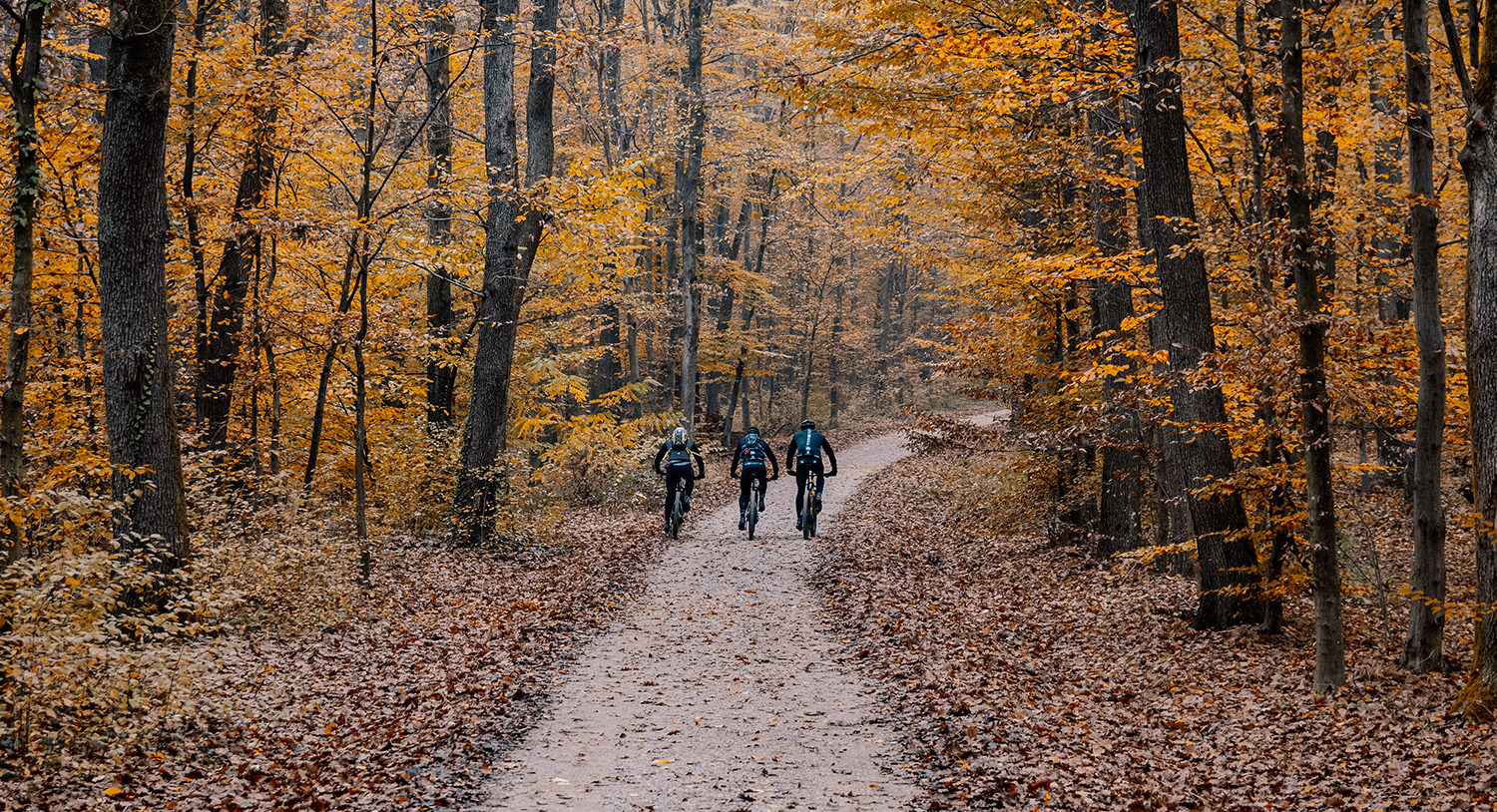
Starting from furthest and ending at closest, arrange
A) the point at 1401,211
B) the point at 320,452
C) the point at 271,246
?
the point at 320,452 → the point at 271,246 → the point at 1401,211

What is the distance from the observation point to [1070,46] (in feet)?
28.5

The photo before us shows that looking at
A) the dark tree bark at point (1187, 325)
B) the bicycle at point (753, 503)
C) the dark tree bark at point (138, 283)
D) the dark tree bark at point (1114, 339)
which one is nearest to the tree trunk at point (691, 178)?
the bicycle at point (753, 503)

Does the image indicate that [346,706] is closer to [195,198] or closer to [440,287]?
[195,198]

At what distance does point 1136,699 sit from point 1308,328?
3144 millimetres

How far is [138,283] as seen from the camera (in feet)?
25.7

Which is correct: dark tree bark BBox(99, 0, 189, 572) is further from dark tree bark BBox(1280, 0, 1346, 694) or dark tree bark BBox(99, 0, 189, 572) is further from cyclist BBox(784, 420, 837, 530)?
cyclist BBox(784, 420, 837, 530)

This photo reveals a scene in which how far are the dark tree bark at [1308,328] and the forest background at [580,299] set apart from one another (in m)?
0.03

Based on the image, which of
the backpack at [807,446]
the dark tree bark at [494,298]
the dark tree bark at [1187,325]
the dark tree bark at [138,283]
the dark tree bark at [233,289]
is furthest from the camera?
the backpack at [807,446]

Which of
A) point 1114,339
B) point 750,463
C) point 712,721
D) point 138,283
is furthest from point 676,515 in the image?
point 138,283

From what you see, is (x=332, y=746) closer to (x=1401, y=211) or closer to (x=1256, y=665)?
(x=1256, y=665)

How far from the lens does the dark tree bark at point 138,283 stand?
7668 mm

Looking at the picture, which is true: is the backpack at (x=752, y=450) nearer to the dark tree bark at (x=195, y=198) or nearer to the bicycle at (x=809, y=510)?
the bicycle at (x=809, y=510)


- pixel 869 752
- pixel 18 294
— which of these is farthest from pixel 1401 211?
pixel 18 294

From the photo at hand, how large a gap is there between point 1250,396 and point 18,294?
10.0 meters
